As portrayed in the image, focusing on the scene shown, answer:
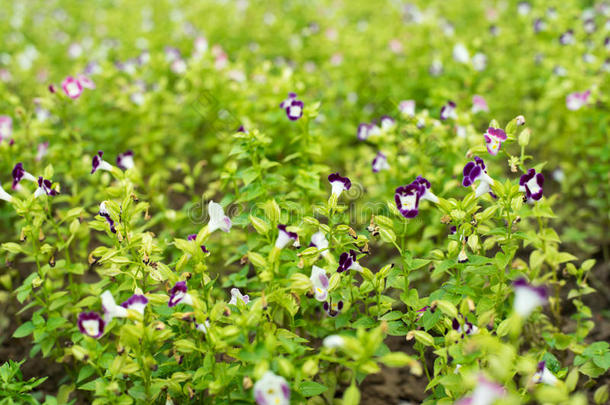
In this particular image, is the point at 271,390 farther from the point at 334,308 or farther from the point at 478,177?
the point at 478,177

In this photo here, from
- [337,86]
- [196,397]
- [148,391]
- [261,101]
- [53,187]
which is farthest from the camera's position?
[337,86]

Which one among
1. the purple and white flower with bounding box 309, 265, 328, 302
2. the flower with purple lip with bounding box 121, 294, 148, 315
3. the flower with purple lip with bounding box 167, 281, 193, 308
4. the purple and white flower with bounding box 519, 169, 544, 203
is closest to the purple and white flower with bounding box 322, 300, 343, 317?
the purple and white flower with bounding box 309, 265, 328, 302

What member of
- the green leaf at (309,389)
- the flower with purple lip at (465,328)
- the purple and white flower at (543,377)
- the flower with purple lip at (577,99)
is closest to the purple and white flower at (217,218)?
the green leaf at (309,389)

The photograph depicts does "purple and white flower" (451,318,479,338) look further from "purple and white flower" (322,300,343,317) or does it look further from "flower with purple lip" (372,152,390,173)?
"flower with purple lip" (372,152,390,173)

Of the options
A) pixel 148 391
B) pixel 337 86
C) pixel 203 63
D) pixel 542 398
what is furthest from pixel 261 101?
pixel 542 398

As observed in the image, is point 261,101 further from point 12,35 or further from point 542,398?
point 12,35
